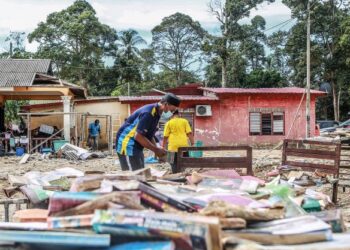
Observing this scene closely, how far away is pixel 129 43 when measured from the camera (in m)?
43.4

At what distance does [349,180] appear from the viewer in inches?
326

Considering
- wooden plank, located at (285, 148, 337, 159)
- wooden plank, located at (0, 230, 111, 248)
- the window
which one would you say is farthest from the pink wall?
wooden plank, located at (0, 230, 111, 248)

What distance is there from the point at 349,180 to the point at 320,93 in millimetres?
18568

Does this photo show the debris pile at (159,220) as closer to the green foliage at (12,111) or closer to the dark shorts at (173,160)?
the dark shorts at (173,160)

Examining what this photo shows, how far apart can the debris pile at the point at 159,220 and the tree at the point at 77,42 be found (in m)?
36.3

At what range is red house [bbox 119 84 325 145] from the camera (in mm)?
25141

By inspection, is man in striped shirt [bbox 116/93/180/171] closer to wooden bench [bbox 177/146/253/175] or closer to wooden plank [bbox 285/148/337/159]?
wooden bench [bbox 177/146/253/175]

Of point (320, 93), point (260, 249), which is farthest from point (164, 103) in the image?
point (320, 93)

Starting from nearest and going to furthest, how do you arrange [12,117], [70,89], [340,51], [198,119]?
[70,89] → [198,119] → [12,117] → [340,51]

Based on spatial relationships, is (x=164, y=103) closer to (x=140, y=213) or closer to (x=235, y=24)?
(x=140, y=213)

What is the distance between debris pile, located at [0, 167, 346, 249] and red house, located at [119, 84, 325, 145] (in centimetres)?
2133

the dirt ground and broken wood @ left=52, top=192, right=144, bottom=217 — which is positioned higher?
broken wood @ left=52, top=192, right=144, bottom=217

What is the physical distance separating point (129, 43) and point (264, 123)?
67.6 ft

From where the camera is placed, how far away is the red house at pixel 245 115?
25141 mm
